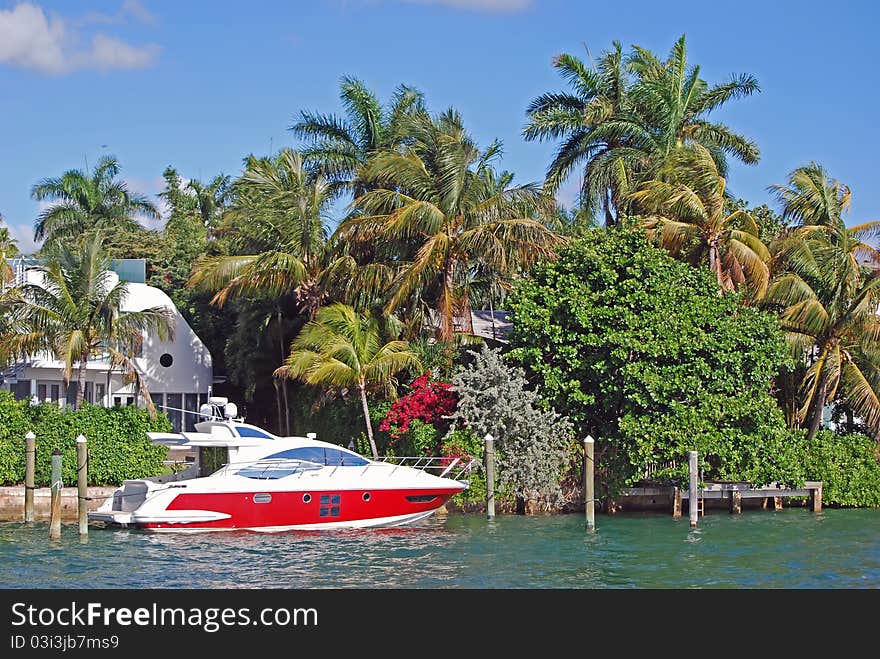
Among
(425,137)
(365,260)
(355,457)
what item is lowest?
(355,457)

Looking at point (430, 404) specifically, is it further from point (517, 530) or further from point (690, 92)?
point (690, 92)

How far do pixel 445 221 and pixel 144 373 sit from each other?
16.4m

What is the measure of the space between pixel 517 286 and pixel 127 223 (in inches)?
1385

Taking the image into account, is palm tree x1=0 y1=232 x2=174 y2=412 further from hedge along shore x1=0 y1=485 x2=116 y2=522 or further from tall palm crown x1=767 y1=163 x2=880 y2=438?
tall palm crown x1=767 y1=163 x2=880 y2=438

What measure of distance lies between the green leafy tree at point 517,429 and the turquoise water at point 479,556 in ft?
3.59

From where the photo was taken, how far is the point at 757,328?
3244 cm

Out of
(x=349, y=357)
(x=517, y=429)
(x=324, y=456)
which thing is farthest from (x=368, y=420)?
(x=517, y=429)

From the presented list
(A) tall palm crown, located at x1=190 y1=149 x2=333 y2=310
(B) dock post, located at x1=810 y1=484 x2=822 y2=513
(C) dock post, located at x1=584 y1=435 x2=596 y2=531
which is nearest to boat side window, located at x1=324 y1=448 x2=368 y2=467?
(C) dock post, located at x1=584 y1=435 x2=596 y2=531

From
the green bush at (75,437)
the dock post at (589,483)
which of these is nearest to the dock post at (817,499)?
the dock post at (589,483)

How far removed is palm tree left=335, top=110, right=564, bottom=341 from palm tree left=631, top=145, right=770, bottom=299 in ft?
11.4

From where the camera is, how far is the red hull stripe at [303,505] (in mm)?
28516
